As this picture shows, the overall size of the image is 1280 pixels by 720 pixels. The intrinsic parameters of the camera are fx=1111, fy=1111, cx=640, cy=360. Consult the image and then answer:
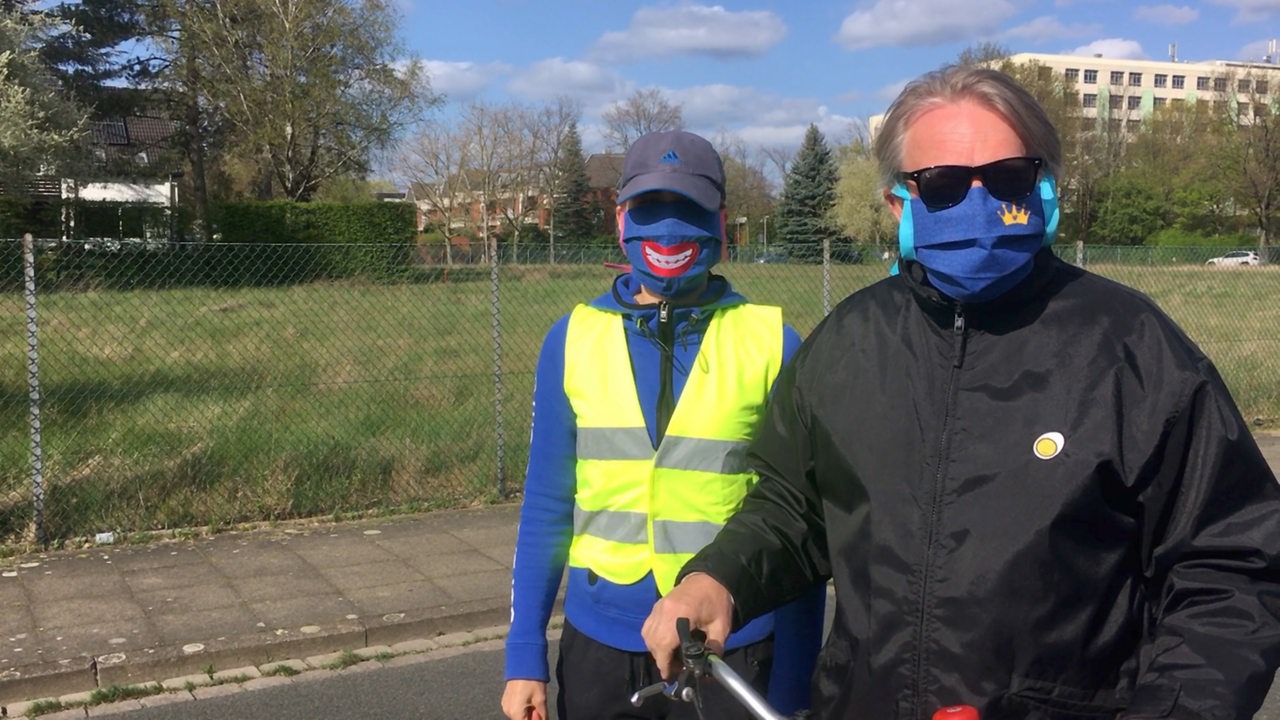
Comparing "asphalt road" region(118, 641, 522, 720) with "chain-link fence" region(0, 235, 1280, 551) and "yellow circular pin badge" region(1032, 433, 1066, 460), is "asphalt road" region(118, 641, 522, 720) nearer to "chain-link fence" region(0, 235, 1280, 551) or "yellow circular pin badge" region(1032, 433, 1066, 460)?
"chain-link fence" region(0, 235, 1280, 551)

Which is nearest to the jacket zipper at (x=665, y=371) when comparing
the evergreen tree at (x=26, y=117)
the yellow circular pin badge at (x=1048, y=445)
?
the yellow circular pin badge at (x=1048, y=445)

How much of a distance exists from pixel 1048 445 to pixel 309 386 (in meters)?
9.18

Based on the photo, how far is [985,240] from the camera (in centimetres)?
177

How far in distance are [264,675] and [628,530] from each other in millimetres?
3731

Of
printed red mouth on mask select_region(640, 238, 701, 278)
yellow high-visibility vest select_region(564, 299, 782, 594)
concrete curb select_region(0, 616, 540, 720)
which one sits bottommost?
concrete curb select_region(0, 616, 540, 720)

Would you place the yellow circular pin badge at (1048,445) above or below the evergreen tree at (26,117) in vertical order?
below

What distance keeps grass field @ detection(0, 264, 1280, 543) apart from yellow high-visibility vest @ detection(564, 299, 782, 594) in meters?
5.98

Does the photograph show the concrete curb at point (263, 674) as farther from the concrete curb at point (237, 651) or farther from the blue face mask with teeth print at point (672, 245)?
the blue face mask with teeth print at point (672, 245)

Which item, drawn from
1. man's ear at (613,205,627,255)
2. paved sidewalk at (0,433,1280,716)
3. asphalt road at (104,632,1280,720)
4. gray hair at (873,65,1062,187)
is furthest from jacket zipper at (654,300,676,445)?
paved sidewalk at (0,433,1280,716)

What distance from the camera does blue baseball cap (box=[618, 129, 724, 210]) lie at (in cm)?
250

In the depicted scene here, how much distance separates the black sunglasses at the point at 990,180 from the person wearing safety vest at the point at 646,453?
726mm

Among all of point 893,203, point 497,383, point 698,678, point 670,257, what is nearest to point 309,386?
point 497,383

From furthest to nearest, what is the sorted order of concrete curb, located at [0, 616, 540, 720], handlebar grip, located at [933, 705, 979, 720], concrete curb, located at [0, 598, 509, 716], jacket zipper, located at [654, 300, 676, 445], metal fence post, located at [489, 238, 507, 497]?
1. metal fence post, located at [489, 238, 507, 497]
2. concrete curb, located at [0, 598, 509, 716]
3. concrete curb, located at [0, 616, 540, 720]
4. jacket zipper, located at [654, 300, 676, 445]
5. handlebar grip, located at [933, 705, 979, 720]

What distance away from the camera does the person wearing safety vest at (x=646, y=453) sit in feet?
7.91
